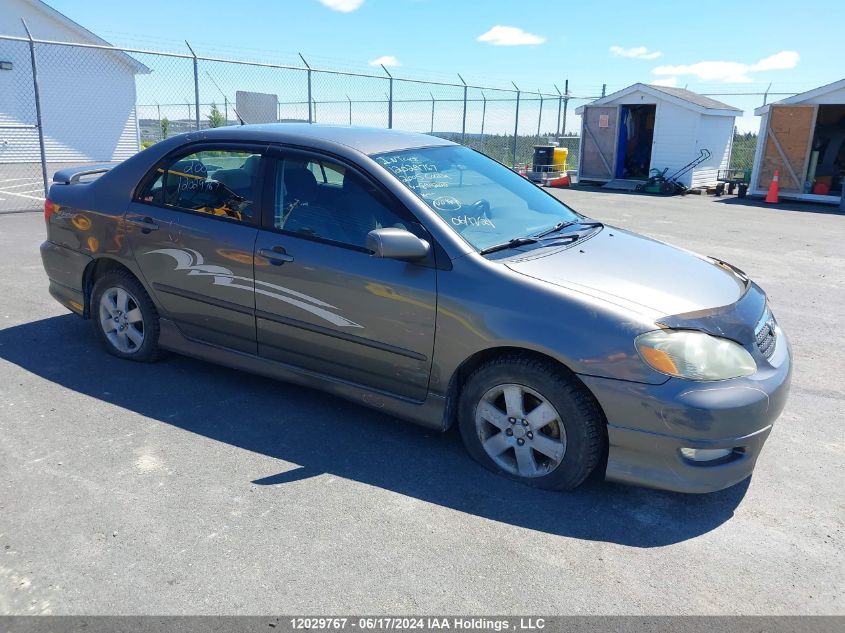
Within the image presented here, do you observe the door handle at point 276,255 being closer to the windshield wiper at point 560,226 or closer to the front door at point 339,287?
the front door at point 339,287

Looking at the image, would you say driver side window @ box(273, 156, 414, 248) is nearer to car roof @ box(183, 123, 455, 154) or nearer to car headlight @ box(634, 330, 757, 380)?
car roof @ box(183, 123, 455, 154)

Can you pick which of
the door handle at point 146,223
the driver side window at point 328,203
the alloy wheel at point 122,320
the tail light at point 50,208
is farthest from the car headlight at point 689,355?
the tail light at point 50,208

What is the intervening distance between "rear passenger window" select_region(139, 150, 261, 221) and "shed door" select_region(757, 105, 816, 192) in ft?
59.9

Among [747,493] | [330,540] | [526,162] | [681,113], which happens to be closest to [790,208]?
[681,113]

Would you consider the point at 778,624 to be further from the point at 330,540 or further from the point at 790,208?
the point at 790,208

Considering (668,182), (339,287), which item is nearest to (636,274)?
(339,287)

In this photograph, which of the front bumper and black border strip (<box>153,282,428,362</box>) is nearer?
the front bumper

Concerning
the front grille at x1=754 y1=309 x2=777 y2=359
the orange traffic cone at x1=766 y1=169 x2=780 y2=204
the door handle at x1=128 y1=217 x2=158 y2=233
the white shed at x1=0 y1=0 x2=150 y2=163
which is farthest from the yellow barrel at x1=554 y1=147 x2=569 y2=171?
the front grille at x1=754 y1=309 x2=777 y2=359

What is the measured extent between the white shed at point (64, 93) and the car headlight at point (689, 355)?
71.8ft

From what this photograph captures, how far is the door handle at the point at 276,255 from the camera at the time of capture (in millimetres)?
3764

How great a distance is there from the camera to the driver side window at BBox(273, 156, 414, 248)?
11.8 ft

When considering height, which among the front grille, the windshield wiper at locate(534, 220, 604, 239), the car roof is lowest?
the front grille

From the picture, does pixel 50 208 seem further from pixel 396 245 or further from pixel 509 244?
pixel 509 244

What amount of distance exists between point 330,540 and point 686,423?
1.62m
